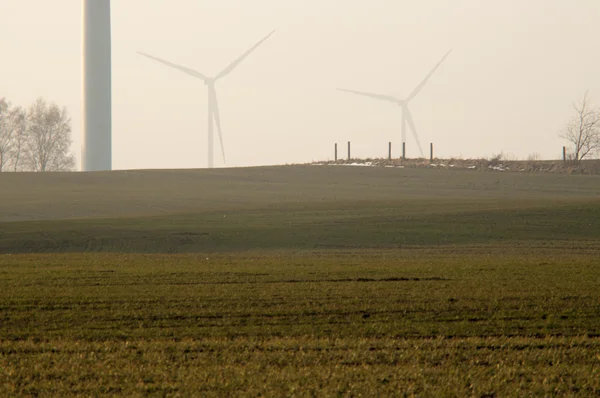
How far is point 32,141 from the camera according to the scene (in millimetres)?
96375

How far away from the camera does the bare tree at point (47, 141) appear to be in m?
96.3

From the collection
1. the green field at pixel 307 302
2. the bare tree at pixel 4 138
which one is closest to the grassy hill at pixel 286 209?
the green field at pixel 307 302

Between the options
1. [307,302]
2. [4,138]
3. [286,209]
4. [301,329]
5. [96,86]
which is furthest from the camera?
[4,138]

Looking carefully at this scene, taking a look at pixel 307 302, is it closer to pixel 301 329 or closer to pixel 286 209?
pixel 301 329

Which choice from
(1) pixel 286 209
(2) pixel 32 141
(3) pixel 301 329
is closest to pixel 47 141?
(2) pixel 32 141

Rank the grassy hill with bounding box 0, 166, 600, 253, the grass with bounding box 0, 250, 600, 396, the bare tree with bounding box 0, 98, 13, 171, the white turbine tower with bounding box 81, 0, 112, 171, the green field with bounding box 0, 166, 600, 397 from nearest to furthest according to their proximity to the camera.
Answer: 1. the grass with bounding box 0, 250, 600, 396
2. the green field with bounding box 0, 166, 600, 397
3. the grassy hill with bounding box 0, 166, 600, 253
4. the white turbine tower with bounding box 81, 0, 112, 171
5. the bare tree with bounding box 0, 98, 13, 171

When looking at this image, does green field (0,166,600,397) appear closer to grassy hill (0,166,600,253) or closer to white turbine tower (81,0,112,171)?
grassy hill (0,166,600,253)

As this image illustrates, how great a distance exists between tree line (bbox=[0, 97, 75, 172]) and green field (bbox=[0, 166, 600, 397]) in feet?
196

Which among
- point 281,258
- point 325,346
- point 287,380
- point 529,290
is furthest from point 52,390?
point 281,258

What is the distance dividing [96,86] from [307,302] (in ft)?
232

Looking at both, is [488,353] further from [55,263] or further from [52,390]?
[55,263]

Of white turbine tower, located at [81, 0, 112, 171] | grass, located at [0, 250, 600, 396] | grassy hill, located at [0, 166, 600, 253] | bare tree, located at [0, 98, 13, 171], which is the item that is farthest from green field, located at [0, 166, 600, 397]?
bare tree, located at [0, 98, 13, 171]

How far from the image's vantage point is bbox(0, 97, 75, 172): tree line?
95750 mm

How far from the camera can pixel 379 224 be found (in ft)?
105
